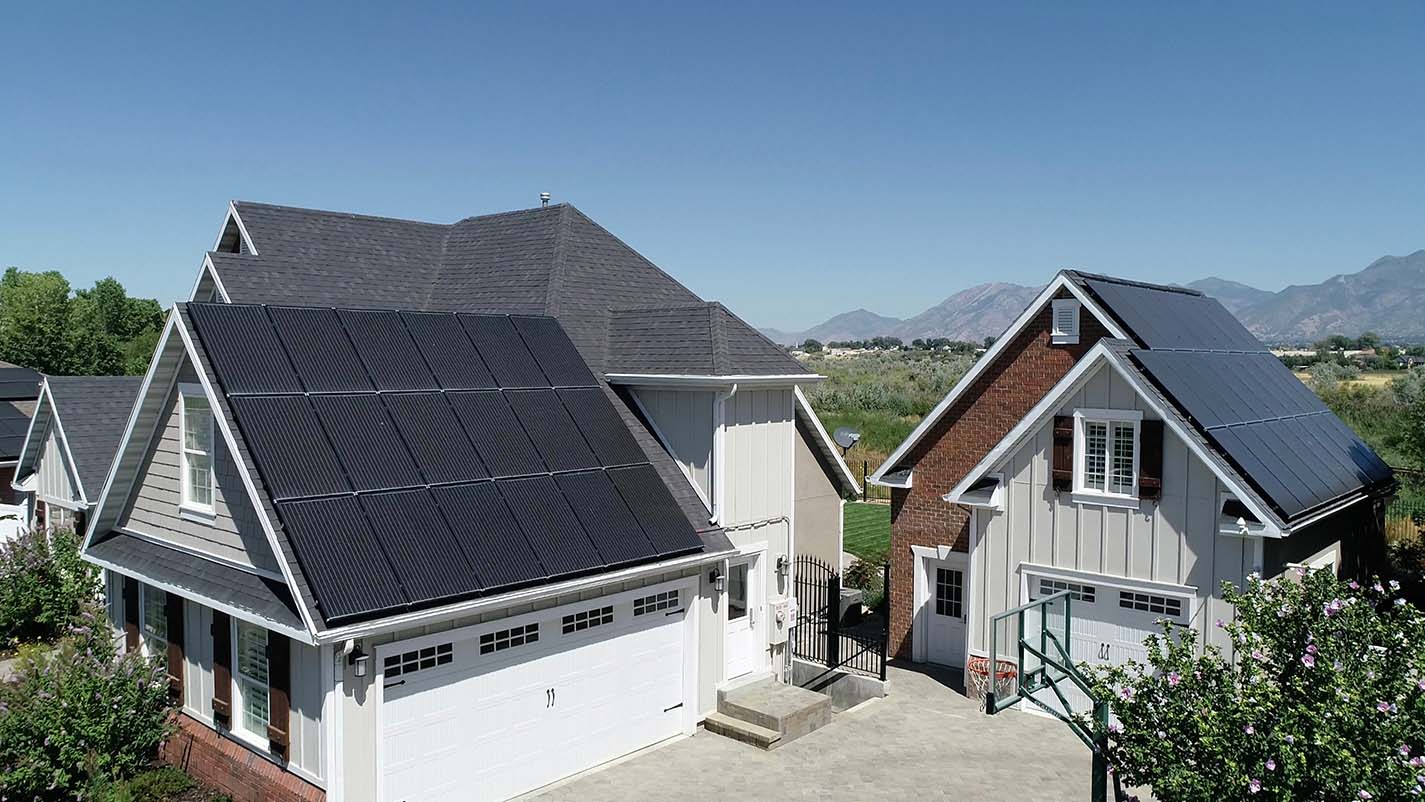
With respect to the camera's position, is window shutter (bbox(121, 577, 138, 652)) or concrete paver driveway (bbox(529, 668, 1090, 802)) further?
window shutter (bbox(121, 577, 138, 652))


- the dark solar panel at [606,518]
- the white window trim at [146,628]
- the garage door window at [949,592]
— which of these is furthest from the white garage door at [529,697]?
the garage door window at [949,592]

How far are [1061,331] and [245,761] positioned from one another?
44.5 ft

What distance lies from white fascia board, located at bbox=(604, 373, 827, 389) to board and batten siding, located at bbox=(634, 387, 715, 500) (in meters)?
0.21

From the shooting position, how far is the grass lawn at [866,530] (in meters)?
28.3

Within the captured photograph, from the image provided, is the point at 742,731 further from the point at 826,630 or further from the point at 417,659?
the point at 417,659

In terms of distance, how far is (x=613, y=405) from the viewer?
15867 millimetres

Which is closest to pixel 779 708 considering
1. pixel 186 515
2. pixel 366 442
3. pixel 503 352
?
pixel 503 352

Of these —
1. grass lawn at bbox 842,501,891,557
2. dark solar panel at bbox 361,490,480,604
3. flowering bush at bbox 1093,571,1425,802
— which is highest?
dark solar panel at bbox 361,490,480,604

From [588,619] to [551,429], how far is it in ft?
9.16

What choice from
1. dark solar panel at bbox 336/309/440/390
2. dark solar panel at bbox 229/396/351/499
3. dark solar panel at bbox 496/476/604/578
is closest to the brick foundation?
dark solar panel at bbox 229/396/351/499

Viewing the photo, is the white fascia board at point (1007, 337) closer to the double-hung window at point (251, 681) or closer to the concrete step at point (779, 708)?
the concrete step at point (779, 708)

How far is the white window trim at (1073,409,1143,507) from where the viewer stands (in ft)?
46.1

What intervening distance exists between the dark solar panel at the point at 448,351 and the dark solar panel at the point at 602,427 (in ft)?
4.38

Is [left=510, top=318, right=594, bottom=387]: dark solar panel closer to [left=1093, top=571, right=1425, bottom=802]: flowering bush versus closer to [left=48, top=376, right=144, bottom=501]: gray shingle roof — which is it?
[left=1093, top=571, right=1425, bottom=802]: flowering bush
